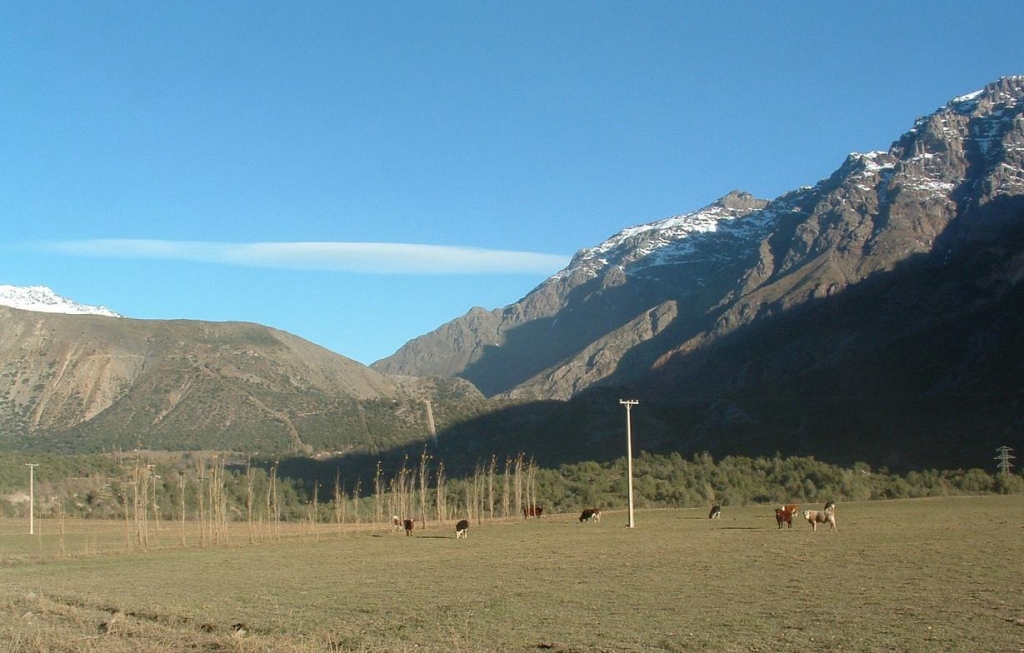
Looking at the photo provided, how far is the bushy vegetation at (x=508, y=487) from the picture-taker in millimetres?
85875

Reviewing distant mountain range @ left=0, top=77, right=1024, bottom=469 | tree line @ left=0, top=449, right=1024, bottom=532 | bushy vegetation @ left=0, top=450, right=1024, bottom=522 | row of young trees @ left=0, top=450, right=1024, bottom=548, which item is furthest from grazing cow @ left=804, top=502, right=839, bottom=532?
distant mountain range @ left=0, top=77, right=1024, bottom=469

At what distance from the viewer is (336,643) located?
18.5m

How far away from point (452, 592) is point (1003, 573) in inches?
573

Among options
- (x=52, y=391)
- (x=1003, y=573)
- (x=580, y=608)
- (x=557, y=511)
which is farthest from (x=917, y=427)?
(x=52, y=391)

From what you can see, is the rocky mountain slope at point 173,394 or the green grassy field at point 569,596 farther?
the rocky mountain slope at point 173,394

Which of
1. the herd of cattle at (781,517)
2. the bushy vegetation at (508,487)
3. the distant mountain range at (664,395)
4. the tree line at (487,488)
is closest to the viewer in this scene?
the herd of cattle at (781,517)

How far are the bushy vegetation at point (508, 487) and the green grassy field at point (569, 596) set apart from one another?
3952 centimetres

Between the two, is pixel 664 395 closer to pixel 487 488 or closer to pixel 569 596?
pixel 487 488

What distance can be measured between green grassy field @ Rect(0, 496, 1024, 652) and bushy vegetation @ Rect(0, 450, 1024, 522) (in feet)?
130

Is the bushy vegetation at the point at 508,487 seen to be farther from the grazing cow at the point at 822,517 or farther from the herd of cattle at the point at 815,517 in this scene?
the grazing cow at the point at 822,517

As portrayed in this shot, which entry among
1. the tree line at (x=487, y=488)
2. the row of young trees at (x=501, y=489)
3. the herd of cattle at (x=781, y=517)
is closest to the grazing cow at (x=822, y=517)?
the herd of cattle at (x=781, y=517)

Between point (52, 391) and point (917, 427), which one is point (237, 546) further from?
point (52, 391)

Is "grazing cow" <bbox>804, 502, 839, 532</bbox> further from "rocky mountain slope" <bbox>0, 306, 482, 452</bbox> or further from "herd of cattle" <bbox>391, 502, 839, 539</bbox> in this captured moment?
"rocky mountain slope" <bbox>0, 306, 482, 452</bbox>

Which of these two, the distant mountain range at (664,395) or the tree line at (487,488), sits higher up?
the distant mountain range at (664,395)
